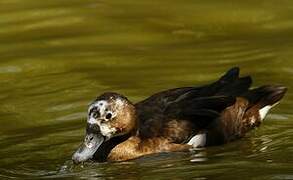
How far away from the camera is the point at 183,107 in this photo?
33.2 ft

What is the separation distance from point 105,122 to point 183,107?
763mm

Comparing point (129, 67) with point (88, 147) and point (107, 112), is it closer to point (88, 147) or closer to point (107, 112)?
point (107, 112)

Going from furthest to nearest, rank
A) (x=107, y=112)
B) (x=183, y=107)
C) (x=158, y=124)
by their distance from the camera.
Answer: (x=183, y=107)
(x=158, y=124)
(x=107, y=112)

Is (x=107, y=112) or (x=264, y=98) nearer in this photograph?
(x=107, y=112)

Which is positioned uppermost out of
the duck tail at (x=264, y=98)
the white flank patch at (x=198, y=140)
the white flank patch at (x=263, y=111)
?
the duck tail at (x=264, y=98)

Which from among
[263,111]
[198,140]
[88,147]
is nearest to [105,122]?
[88,147]

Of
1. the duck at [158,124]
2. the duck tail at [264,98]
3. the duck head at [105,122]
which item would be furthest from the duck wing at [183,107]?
the duck tail at [264,98]

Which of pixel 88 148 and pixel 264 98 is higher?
pixel 264 98

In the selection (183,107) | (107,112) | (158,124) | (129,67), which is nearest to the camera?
(107,112)

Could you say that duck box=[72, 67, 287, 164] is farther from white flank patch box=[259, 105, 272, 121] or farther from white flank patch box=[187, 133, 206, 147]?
white flank patch box=[259, 105, 272, 121]

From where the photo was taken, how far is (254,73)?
13.4 m

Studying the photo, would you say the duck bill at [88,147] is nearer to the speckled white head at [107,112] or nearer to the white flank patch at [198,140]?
the speckled white head at [107,112]

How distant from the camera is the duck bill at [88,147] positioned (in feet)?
31.4

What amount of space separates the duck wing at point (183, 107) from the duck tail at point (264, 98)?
408mm
